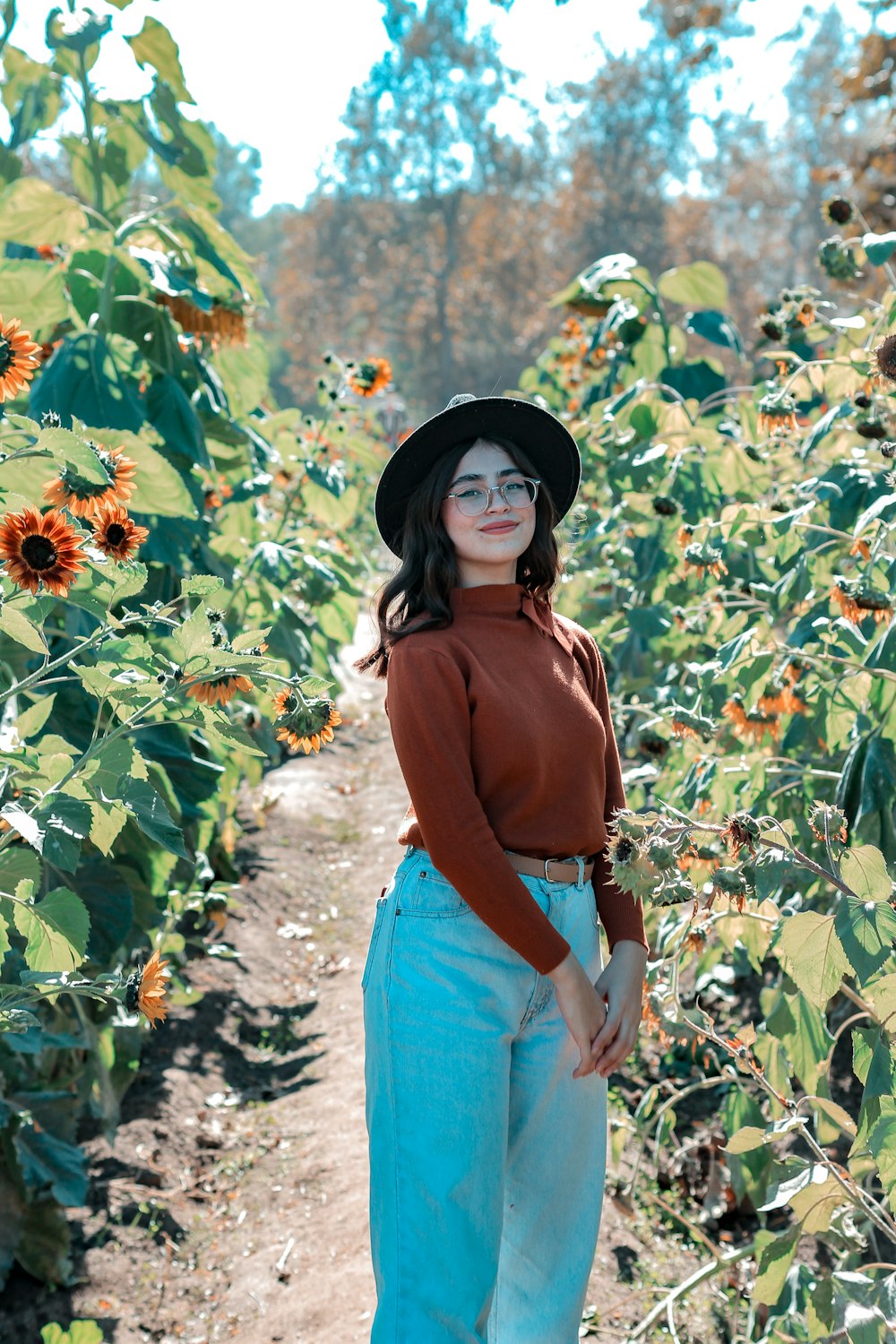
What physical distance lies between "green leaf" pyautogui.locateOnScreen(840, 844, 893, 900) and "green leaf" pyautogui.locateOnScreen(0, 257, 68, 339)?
1.83 m

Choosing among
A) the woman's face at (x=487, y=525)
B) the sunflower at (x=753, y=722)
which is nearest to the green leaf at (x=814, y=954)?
the woman's face at (x=487, y=525)

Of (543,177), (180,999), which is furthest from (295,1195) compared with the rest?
(543,177)

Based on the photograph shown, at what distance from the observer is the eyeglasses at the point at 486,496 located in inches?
71.8

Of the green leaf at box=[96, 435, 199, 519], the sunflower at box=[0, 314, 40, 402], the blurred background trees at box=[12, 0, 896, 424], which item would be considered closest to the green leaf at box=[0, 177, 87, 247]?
the green leaf at box=[96, 435, 199, 519]

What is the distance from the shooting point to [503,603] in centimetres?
185

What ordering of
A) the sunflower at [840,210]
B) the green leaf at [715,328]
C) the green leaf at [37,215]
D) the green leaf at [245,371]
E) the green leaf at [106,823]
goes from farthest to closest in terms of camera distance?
1. the green leaf at [715,328]
2. the green leaf at [245,371]
3. the sunflower at [840,210]
4. the green leaf at [37,215]
5. the green leaf at [106,823]

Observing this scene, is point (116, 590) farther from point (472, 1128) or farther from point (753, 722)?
point (753, 722)

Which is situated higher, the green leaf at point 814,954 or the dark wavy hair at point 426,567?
the dark wavy hair at point 426,567

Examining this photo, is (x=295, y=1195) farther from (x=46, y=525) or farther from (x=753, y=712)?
(x=46, y=525)

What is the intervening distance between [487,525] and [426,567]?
0.35 feet

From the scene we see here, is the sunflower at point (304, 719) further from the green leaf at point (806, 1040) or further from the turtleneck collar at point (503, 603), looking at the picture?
the green leaf at point (806, 1040)

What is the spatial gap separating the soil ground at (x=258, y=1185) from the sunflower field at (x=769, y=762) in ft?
1.55

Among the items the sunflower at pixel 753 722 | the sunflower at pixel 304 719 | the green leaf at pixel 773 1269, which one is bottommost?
the green leaf at pixel 773 1269

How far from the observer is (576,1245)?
5.75 ft
